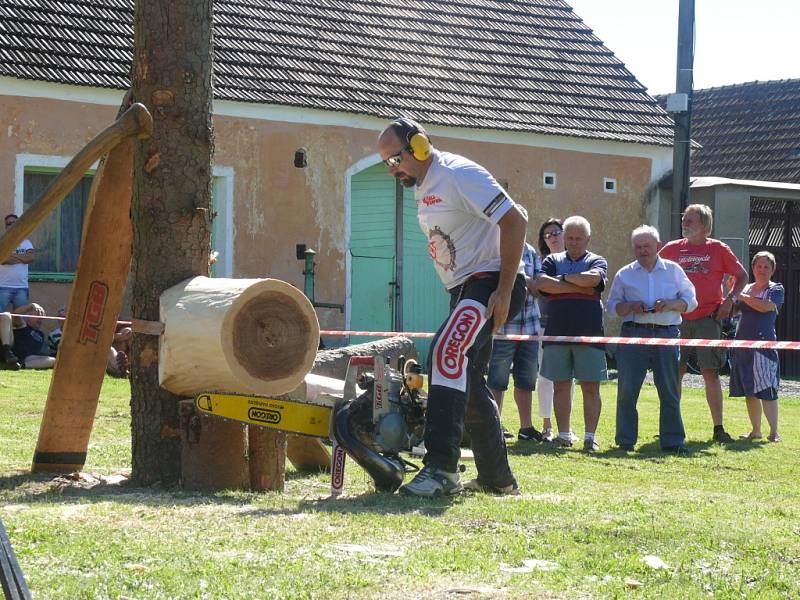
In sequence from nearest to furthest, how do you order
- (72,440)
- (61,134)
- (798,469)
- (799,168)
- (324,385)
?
1. (72,440)
2. (324,385)
3. (798,469)
4. (61,134)
5. (799,168)

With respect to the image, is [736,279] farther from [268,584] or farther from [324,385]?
[268,584]

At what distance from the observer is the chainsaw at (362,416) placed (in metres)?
6.71

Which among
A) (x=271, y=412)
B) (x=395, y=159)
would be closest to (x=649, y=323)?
(x=395, y=159)

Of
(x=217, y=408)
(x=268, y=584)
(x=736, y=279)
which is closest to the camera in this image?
(x=268, y=584)

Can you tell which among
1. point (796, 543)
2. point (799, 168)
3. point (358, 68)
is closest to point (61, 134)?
point (358, 68)

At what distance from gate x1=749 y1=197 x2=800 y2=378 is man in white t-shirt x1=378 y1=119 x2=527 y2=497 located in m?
16.2

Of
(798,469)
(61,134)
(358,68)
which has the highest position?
(358,68)

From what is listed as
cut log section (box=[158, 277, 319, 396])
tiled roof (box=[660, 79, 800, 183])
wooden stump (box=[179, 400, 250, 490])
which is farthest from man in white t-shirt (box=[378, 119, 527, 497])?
tiled roof (box=[660, 79, 800, 183])

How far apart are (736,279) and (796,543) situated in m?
6.13

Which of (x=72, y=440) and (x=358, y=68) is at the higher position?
(x=358, y=68)

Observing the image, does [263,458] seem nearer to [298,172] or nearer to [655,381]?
[655,381]

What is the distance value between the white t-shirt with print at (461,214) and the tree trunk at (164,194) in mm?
1187

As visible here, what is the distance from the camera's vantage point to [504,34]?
22.6 meters

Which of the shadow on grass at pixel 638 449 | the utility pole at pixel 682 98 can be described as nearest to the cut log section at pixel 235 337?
the shadow on grass at pixel 638 449
